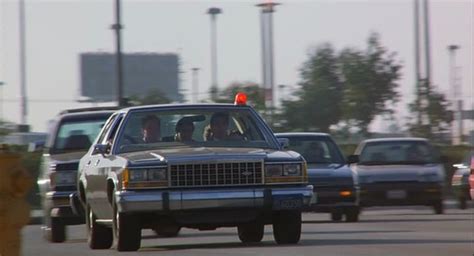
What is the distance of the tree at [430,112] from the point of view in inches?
1877

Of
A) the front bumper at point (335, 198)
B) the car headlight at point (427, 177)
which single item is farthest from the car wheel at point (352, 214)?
the car headlight at point (427, 177)

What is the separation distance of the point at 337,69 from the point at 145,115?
45.3 metres

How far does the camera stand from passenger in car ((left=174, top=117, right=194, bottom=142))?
15500 mm

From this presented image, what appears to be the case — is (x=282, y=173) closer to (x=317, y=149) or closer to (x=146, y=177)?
(x=146, y=177)

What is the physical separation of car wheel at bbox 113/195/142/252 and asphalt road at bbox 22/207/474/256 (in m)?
0.11

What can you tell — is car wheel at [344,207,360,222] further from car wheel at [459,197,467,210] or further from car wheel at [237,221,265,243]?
car wheel at [237,221,265,243]

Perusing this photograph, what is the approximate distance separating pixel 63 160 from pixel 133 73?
8096 centimetres

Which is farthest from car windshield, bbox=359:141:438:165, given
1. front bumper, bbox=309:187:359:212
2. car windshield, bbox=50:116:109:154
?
car windshield, bbox=50:116:109:154

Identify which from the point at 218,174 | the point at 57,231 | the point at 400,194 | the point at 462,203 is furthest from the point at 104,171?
the point at 462,203

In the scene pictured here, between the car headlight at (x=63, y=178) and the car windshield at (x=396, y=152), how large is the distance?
10.3 metres

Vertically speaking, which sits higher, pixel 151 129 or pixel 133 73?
pixel 133 73

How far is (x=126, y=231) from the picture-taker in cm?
1444

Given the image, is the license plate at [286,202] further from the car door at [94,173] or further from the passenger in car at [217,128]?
the car door at [94,173]

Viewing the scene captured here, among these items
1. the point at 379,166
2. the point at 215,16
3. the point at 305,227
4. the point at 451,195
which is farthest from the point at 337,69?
the point at 305,227
